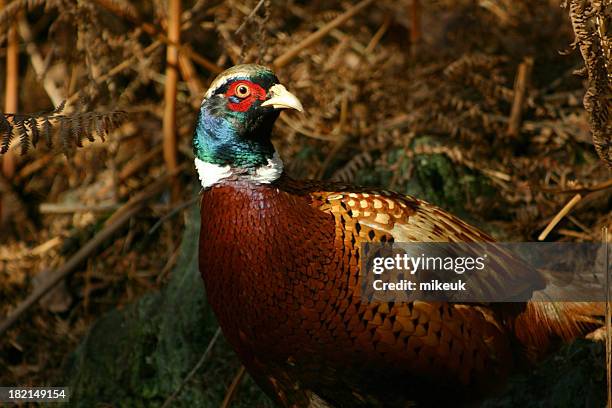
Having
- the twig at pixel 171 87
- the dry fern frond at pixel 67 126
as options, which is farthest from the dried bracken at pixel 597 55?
the twig at pixel 171 87

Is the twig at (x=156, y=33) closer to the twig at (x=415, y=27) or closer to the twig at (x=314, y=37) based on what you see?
the twig at (x=314, y=37)

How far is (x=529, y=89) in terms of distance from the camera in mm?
5254

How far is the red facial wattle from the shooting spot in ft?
11.0

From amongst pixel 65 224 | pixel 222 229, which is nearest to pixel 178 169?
pixel 65 224

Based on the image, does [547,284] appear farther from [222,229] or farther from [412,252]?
[222,229]

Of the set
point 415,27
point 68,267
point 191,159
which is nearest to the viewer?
point 68,267

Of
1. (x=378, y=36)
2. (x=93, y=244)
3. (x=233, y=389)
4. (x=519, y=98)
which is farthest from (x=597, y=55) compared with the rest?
(x=93, y=244)

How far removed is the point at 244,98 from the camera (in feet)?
11.0

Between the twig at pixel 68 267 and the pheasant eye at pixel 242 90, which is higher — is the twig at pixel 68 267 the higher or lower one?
the lower one

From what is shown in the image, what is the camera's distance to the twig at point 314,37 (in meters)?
5.11

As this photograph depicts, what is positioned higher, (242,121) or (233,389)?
(242,121)

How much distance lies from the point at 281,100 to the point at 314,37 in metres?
1.99

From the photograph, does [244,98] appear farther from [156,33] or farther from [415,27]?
[415,27]

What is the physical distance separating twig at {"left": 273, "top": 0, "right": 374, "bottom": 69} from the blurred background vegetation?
0.01 metres
